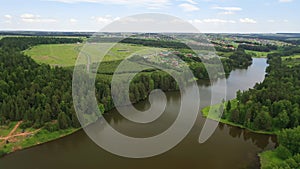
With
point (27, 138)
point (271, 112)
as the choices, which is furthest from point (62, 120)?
point (271, 112)

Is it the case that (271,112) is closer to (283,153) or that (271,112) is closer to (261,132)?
(261,132)

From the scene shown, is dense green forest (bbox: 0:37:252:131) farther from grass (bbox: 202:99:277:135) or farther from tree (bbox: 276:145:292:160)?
tree (bbox: 276:145:292:160)

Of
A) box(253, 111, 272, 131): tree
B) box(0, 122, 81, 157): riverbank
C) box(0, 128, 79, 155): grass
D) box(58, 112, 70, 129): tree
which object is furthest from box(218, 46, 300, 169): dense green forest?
box(0, 122, 81, 157): riverbank

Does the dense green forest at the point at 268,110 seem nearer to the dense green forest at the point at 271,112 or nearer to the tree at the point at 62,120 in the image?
the dense green forest at the point at 271,112

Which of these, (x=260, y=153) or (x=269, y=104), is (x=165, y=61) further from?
(x=260, y=153)

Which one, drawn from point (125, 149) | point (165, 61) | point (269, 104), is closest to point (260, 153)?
point (269, 104)

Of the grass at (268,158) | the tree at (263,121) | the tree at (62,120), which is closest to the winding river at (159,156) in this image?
the grass at (268,158)
